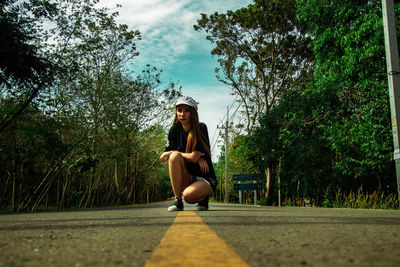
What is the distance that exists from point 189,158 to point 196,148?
0.76 ft

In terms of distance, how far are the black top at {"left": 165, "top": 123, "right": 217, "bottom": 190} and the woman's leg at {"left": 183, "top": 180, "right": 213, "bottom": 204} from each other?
0.15 meters

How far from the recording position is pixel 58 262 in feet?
3.53

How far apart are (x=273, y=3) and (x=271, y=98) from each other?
251 inches

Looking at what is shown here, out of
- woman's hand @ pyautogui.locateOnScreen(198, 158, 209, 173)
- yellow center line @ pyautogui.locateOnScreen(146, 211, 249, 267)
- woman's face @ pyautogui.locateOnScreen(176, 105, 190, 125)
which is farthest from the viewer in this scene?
woman's face @ pyautogui.locateOnScreen(176, 105, 190, 125)

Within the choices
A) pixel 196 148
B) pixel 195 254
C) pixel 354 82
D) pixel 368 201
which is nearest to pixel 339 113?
pixel 354 82

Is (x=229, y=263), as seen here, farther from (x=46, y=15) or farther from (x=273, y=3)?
(x=273, y=3)

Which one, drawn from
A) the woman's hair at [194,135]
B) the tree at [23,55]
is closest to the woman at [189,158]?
the woman's hair at [194,135]

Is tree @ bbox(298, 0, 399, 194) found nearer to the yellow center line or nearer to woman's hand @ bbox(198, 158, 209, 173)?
woman's hand @ bbox(198, 158, 209, 173)

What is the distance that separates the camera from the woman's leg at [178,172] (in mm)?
4441

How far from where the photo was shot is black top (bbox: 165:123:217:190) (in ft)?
15.3

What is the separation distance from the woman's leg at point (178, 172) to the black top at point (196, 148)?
127mm

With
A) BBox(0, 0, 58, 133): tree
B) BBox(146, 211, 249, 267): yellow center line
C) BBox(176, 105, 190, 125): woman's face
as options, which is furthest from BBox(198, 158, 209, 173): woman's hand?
BBox(0, 0, 58, 133): tree

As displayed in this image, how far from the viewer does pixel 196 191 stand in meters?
4.45

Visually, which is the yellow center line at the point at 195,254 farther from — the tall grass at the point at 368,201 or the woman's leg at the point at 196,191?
the tall grass at the point at 368,201
